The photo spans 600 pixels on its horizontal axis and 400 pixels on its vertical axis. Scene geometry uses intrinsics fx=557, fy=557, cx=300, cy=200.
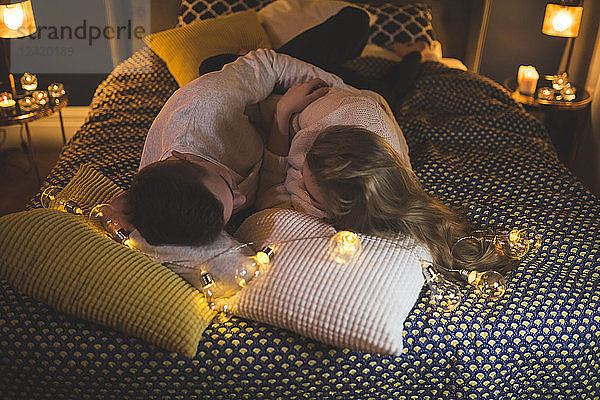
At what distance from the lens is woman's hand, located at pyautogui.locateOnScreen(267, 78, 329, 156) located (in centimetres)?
153

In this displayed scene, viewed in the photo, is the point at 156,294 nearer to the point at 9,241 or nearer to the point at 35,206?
the point at 9,241

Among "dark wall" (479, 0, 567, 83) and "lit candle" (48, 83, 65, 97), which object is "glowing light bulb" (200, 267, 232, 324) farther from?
"dark wall" (479, 0, 567, 83)

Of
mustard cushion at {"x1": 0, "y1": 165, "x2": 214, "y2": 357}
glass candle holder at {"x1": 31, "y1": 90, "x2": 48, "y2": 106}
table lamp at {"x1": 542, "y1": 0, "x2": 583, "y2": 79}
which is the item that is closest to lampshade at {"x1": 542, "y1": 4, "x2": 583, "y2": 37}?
table lamp at {"x1": 542, "y1": 0, "x2": 583, "y2": 79}

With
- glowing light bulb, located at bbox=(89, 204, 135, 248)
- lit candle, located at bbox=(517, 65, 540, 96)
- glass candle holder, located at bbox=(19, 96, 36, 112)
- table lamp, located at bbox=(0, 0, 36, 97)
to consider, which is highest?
table lamp, located at bbox=(0, 0, 36, 97)

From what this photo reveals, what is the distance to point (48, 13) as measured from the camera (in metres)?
2.59

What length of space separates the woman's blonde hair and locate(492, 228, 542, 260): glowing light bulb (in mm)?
65

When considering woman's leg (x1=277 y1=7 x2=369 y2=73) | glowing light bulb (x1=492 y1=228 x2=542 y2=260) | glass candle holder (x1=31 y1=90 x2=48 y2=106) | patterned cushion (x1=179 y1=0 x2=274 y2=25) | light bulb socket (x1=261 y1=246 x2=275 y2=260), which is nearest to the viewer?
light bulb socket (x1=261 y1=246 x2=275 y2=260)

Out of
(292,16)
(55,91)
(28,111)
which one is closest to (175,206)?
(28,111)

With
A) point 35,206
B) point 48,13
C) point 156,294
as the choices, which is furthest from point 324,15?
point 156,294

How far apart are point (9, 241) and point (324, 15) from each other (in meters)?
1.69

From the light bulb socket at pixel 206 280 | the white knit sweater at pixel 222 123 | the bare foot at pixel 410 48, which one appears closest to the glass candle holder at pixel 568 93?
the bare foot at pixel 410 48

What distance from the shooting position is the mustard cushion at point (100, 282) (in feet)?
3.47

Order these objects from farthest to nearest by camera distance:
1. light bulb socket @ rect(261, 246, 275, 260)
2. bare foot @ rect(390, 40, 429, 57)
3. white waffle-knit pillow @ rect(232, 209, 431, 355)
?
bare foot @ rect(390, 40, 429, 57) < light bulb socket @ rect(261, 246, 275, 260) < white waffle-knit pillow @ rect(232, 209, 431, 355)

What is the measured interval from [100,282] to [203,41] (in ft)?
4.57
